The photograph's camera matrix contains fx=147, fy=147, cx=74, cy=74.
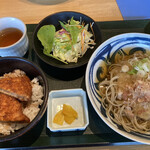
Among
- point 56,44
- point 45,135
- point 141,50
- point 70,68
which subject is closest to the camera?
point 45,135

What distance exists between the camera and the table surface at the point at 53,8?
5.98 feet

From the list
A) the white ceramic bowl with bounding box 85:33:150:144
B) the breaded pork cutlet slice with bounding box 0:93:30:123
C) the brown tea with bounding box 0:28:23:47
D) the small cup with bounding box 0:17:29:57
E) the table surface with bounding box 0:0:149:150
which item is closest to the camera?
the breaded pork cutlet slice with bounding box 0:93:30:123

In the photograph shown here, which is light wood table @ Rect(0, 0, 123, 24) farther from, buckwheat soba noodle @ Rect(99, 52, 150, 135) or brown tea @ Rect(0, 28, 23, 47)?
buckwheat soba noodle @ Rect(99, 52, 150, 135)

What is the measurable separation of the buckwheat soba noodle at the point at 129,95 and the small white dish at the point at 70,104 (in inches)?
6.7

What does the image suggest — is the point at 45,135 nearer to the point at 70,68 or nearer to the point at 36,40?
the point at 70,68

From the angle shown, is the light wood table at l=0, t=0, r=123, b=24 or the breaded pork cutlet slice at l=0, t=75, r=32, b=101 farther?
the light wood table at l=0, t=0, r=123, b=24

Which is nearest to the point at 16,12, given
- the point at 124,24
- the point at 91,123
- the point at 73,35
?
the point at 73,35

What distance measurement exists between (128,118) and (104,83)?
33 centimetres

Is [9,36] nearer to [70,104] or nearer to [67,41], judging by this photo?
[67,41]

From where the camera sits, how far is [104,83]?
1234mm

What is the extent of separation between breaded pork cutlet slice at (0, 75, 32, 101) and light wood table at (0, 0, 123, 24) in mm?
940

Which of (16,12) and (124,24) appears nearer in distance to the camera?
(124,24)

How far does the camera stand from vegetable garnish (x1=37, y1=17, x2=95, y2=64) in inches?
55.3

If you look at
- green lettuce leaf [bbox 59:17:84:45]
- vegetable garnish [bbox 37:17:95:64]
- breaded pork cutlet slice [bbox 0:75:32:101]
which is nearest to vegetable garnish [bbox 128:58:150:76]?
vegetable garnish [bbox 37:17:95:64]
